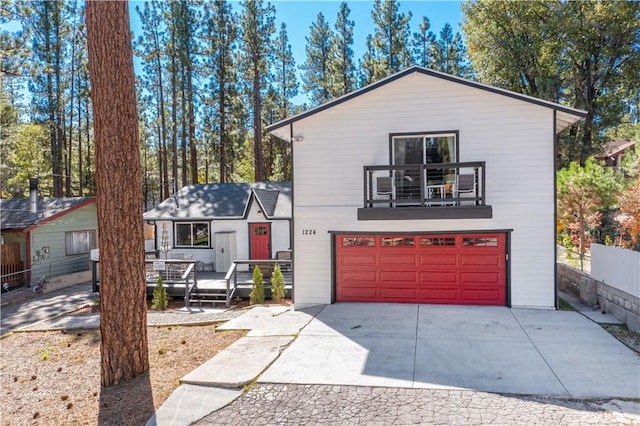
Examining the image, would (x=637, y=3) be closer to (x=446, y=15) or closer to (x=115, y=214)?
(x=446, y=15)

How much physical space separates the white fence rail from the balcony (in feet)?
8.26

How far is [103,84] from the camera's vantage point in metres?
5.55

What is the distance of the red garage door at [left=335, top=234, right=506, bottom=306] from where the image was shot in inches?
386

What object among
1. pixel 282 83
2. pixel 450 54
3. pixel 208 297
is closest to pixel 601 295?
pixel 208 297

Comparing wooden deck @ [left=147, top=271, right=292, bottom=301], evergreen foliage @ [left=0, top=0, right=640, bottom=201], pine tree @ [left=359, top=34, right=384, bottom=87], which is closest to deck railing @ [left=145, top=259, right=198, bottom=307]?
wooden deck @ [left=147, top=271, right=292, bottom=301]

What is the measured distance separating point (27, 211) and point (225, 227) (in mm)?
9241

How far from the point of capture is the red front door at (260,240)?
629 inches

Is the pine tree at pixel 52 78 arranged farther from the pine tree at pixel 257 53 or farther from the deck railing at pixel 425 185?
the deck railing at pixel 425 185

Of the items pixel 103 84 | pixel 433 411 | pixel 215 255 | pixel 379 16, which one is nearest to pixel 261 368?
pixel 433 411

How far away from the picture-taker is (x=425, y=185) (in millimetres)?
9602

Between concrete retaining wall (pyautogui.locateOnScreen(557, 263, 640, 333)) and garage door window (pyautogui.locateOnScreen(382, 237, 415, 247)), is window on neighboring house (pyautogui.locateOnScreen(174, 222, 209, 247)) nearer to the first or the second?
garage door window (pyautogui.locateOnScreen(382, 237, 415, 247))

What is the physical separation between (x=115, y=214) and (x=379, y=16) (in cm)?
2495

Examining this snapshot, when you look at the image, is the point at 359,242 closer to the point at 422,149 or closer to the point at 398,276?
the point at 398,276

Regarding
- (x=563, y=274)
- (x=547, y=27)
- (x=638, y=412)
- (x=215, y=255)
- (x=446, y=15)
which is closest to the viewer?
(x=638, y=412)
